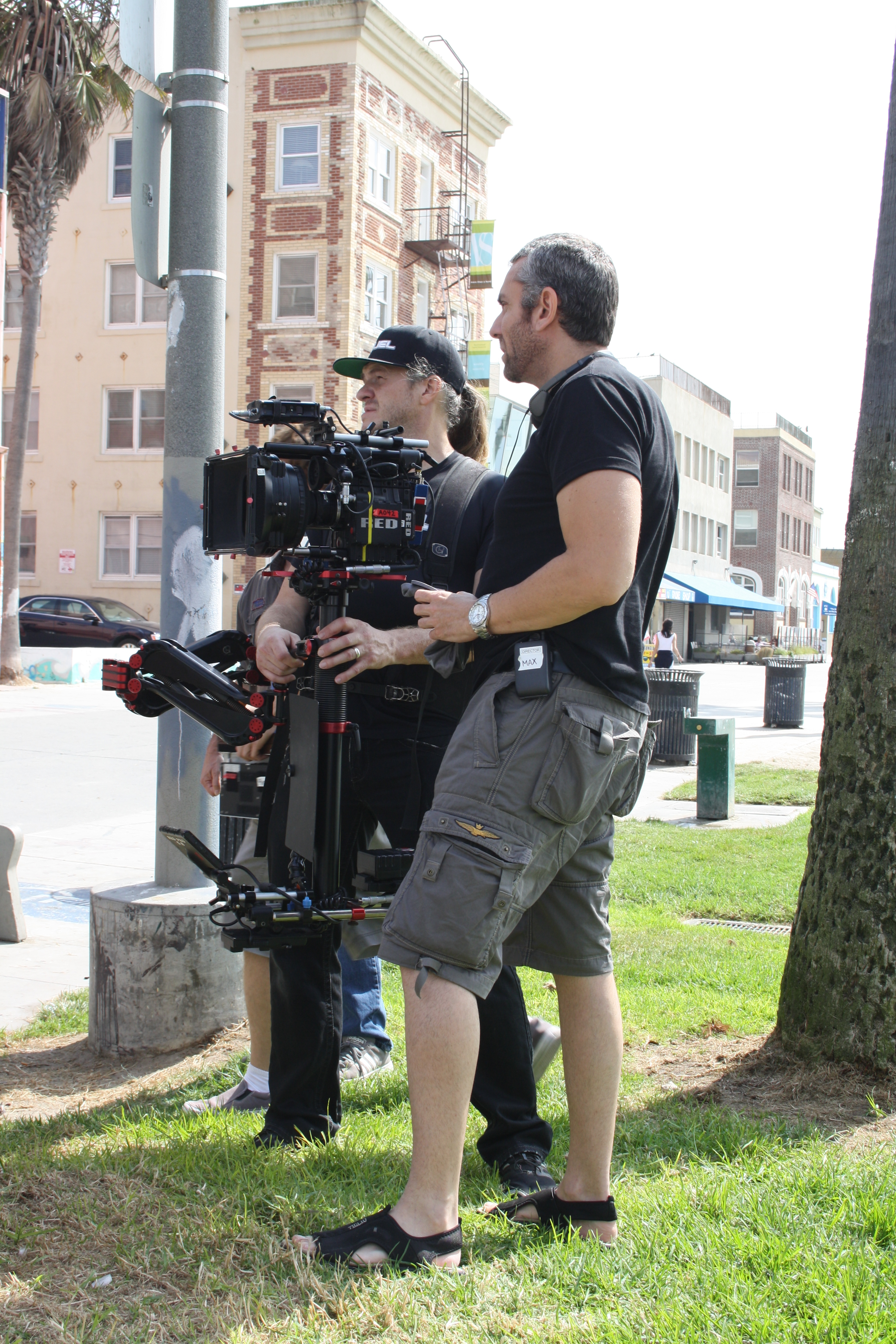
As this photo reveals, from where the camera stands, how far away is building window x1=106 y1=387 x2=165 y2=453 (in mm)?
31484

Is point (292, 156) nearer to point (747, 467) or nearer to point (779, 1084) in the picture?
point (779, 1084)

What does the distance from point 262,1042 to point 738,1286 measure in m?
1.66

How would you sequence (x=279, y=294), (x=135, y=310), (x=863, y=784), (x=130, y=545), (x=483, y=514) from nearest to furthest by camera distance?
(x=483, y=514) → (x=863, y=784) → (x=279, y=294) → (x=135, y=310) → (x=130, y=545)

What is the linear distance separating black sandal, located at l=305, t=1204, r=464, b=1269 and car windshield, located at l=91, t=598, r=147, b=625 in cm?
2743

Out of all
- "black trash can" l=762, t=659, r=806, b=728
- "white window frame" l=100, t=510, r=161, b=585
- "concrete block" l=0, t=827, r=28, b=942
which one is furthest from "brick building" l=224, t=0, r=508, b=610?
"concrete block" l=0, t=827, r=28, b=942

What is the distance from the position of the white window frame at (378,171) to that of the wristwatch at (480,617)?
2998 centimetres

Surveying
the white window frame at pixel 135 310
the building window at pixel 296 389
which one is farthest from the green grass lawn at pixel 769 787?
the white window frame at pixel 135 310

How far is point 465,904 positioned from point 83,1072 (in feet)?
7.56

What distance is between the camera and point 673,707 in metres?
13.8

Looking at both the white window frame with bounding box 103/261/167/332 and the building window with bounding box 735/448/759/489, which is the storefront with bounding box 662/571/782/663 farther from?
the white window frame with bounding box 103/261/167/332

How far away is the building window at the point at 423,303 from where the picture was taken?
108ft

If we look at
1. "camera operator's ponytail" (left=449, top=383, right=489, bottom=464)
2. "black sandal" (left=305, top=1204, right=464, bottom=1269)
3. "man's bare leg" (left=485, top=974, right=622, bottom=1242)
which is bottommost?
"black sandal" (left=305, top=1204, right=464, bottom=1269)

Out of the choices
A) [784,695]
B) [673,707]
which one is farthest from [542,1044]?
[784,695]

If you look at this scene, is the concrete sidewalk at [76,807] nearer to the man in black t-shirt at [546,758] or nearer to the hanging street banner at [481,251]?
the man in black t-shirt at [546,758]
